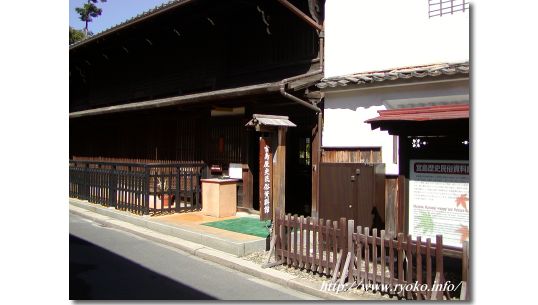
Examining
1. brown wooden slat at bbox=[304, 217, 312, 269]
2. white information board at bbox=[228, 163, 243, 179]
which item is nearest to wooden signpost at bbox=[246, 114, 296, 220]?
brown wooden slat at bbox=[304, 217, 312, 269]

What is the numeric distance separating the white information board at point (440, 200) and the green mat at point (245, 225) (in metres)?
3.42

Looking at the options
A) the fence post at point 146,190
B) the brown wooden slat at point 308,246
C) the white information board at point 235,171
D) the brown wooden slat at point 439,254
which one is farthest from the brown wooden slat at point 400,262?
the fence post at point 146,190

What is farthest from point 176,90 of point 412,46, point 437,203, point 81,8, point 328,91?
point 437,203

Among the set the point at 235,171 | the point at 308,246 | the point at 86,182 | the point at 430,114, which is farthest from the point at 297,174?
the point at 86,182

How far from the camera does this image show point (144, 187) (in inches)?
434

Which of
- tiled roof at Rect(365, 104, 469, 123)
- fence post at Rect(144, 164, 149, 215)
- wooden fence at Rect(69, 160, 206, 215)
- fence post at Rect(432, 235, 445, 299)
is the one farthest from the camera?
wooden fence at Rect(69, 160, 206, 215)

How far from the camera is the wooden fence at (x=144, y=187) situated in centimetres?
1098

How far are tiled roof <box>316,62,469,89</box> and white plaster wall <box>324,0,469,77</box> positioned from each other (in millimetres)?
228

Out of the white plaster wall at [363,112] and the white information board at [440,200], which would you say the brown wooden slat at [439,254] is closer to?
the white information board at [440,200]

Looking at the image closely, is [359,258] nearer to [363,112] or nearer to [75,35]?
[363,112]

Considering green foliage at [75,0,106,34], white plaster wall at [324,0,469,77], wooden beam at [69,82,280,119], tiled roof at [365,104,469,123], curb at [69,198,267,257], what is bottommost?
curb at [69,198,267,257]

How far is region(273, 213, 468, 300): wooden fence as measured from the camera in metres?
5.02

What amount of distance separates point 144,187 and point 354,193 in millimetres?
5939

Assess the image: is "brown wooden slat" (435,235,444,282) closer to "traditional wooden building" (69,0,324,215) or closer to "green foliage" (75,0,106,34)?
"traditional wooden building" (69,0,324,215)
